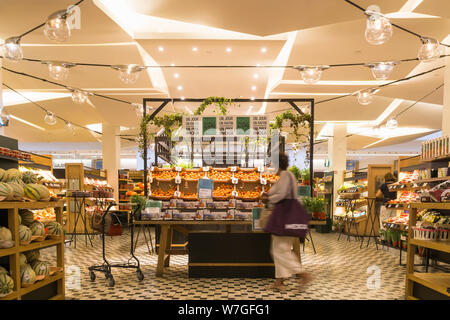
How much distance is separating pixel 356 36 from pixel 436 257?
3983mm

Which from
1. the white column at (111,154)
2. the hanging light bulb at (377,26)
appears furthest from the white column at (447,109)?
the white column at (111,154)

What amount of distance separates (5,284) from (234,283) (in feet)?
8.62

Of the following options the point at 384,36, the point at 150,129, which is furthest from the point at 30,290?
the point at 384,36

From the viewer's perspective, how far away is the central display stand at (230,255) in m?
4.85

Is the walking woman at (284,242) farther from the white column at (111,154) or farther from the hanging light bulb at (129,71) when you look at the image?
the white column at (111,154)

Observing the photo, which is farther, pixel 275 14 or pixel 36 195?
pixel 275 14

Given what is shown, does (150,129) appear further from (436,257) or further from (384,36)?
(436,257)

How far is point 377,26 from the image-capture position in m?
4.06

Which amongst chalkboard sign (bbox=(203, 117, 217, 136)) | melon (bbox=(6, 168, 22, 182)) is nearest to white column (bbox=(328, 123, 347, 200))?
chalkboard sign (bbox=(203, 117, 217, 136))

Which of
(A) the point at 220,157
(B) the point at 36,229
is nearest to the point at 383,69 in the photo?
(A) the point at 220,157

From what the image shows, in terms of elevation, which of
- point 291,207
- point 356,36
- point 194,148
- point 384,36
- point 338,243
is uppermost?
point 356,36

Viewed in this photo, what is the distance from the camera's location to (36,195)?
3.47 m

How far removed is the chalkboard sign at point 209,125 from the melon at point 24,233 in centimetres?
342

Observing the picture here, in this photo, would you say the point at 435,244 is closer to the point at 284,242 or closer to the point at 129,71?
the point at 284,242
